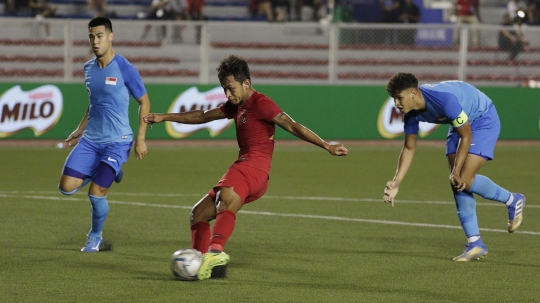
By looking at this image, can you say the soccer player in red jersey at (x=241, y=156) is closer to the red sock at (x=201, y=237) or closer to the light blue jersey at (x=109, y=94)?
the red sock at (x=201, y=237)

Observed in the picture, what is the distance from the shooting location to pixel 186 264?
6875mm

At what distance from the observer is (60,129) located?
1898 cm

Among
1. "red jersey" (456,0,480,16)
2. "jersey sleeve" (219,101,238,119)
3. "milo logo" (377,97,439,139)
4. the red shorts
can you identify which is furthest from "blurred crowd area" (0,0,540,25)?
the red shorts

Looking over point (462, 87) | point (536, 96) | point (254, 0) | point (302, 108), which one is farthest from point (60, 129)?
point (462, 87)

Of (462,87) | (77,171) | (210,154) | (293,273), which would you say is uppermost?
(462,87)

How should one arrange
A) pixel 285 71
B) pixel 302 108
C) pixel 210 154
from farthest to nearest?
1. pixel 285 71
2. pixel 302 108
3. pixel 210 154

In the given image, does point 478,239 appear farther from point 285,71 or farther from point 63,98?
point 285,71

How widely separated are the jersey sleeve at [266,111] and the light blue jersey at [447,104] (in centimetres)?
146

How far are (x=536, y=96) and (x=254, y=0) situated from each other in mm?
8469

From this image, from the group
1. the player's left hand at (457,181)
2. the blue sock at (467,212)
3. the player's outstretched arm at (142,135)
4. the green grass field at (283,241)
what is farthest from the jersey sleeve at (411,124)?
the player's outstretched arm at (142,135)

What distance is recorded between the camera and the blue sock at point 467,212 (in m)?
8.30

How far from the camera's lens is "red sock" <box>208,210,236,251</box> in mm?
6938

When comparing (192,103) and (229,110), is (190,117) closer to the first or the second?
(229,110)

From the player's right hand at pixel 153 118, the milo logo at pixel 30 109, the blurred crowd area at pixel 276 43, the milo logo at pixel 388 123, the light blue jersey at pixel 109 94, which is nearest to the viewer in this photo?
the player's right hand at pixel 153 118
